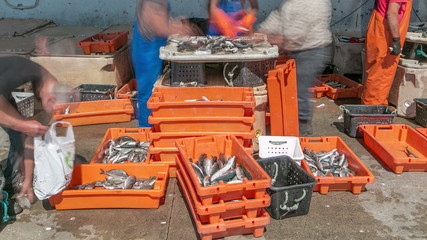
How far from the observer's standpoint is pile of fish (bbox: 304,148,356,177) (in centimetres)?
435

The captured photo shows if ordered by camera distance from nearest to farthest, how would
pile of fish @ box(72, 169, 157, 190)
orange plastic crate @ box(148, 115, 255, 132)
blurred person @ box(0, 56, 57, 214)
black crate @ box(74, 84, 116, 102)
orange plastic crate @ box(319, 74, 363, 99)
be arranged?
blurred person @ box(0, 56, 57, 214), pile of fish @ box(72, 169, 157, 190), orange plastic crate @ box(148, 115, 255, 132), black crate @ box(74, 84, 116, 102), orange plastic crate @ box(319, 74, 363, 99)

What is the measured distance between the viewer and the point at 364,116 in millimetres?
5406

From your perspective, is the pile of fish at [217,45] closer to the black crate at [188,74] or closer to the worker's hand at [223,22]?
the black crate at [188,74]

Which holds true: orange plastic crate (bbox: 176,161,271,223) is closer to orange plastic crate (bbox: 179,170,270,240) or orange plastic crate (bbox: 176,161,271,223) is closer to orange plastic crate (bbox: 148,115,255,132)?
orange plastic crate (bbox: 179,170,270,240)

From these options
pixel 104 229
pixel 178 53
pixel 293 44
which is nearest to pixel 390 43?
pixel 293 44

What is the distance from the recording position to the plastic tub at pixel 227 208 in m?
3.26

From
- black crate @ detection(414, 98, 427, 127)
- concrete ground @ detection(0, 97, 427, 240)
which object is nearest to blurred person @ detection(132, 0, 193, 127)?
concrete ground @ detection(0, 97, 427, 240)

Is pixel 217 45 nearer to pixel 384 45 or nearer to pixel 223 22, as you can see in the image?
pixel 223 22

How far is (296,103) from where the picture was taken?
487cm

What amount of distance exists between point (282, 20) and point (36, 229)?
139 inches

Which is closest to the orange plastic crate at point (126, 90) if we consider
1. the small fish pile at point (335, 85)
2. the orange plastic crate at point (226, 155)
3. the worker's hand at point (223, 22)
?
the worker's hand at point (223, 22)

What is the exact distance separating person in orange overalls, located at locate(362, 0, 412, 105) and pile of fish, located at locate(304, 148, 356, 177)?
6.28ft

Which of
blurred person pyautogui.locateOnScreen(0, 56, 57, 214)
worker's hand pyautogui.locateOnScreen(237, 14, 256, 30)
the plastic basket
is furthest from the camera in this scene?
worker's hand pyautogui.locateOnScreen(237, 14, 256, 30)

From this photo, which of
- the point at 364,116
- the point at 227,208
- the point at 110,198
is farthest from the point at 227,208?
the point at 364,116
